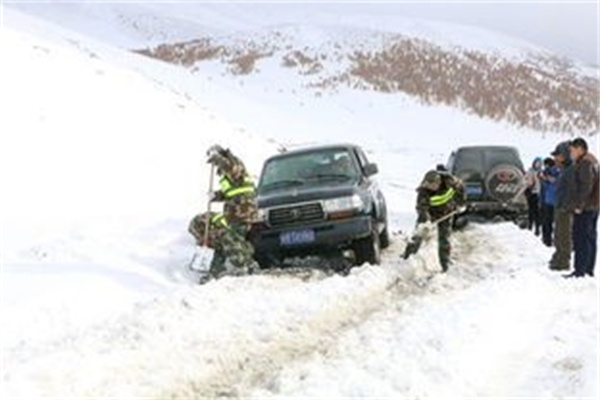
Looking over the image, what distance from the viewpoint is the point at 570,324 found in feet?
31.8

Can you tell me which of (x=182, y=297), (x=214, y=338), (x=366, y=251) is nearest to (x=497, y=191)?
(x=366, y=251)

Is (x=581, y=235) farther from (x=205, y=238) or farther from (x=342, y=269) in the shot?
(x=205, y=238)

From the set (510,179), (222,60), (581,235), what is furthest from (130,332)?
(222,60)

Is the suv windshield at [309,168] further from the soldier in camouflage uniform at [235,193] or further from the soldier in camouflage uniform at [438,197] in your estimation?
the soldier in camouflage uniform at [235,193]

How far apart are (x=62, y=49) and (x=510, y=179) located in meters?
13.9

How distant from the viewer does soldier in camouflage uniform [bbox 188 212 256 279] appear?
12.9 m

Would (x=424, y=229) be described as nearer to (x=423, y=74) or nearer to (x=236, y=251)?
(x=236, y=251)

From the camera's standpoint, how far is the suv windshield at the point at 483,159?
20.9 metres

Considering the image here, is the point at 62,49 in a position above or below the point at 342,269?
above

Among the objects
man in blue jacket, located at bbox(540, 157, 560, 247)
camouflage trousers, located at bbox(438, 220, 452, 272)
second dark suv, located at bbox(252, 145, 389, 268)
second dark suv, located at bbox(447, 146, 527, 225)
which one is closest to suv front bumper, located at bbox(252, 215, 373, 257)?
second dark suv, located at bbox(252, 145, 389, 268)

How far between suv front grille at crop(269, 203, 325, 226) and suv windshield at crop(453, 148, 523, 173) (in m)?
7.98

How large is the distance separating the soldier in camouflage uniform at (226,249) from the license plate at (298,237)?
546 millimetres

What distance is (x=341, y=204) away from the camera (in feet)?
44.6

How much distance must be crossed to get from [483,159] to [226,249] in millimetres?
9639
